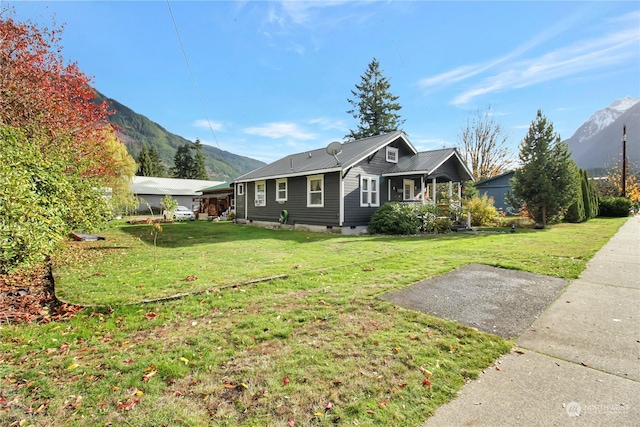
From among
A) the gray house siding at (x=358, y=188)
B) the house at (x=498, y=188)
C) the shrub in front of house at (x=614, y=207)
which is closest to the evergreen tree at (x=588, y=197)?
the shrub in front of house at (x=614, y=207)

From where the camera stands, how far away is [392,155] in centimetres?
1599

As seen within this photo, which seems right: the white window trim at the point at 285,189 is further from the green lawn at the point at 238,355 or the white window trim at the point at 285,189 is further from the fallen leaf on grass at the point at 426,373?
the fallen leaf on grass at the point at 426,373

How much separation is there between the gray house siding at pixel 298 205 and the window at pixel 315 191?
0.72ft

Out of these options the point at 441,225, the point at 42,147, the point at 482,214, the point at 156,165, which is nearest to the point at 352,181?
the point at 441,225

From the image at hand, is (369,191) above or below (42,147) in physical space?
below

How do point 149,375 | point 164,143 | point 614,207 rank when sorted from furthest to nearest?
point 164,143 < point 614,207 < point 149,375

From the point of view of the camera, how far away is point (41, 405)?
87.7 inches

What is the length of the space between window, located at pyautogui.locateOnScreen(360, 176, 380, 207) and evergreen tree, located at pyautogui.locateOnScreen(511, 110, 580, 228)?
866 cm

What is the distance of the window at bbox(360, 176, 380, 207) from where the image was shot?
14.5 meters

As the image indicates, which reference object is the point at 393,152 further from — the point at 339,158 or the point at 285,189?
the point at 285,189

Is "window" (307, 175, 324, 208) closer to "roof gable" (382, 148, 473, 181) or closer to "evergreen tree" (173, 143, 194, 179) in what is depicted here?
"roof gable" (382, 148, 473, 181)

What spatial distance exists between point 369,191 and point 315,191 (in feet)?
8.70

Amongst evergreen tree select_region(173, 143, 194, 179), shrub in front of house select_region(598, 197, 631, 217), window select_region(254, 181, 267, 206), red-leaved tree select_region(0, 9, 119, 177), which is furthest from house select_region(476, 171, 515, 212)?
evergreen tree select_region(173, 143, 194, 179)

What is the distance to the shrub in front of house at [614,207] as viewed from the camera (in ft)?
80.2
